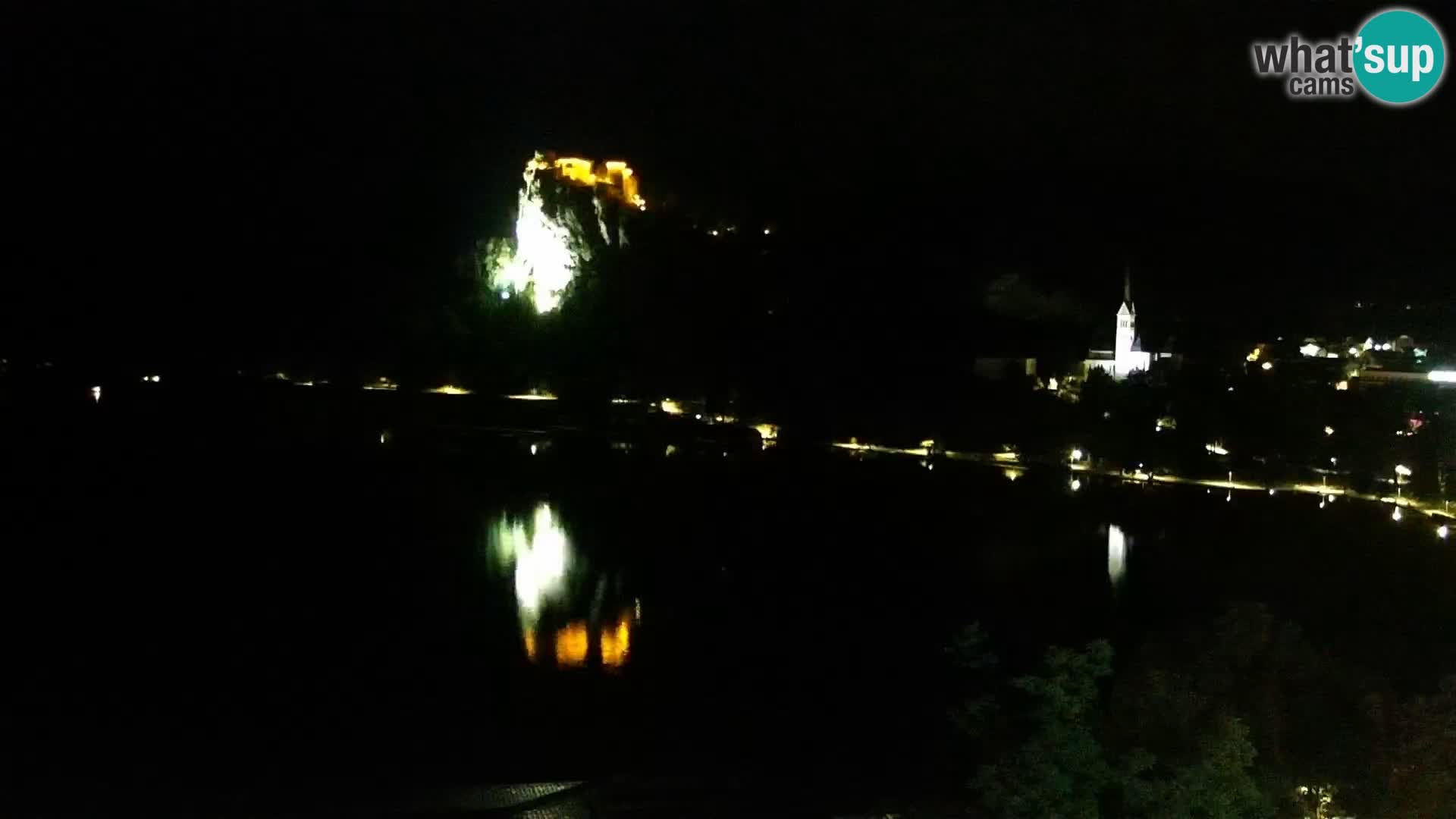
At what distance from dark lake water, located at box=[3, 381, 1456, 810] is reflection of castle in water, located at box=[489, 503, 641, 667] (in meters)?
0.04

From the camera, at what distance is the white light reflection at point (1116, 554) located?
7602 millimetres

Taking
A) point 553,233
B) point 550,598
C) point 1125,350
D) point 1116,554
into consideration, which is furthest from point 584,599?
point 1125,350

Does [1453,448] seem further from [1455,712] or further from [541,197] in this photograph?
[541,197]

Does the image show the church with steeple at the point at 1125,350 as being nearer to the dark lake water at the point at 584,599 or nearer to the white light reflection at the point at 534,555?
the dark lake water at the point at 584,599

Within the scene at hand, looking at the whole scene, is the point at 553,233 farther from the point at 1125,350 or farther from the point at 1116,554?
the point at 1116,554

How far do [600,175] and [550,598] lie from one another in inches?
601

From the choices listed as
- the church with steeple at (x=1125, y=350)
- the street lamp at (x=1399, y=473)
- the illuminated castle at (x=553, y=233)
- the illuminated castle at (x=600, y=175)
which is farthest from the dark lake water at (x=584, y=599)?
the illuminated castle at (x=600, y=175)

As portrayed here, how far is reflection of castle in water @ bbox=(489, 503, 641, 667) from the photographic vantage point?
6.06 meters

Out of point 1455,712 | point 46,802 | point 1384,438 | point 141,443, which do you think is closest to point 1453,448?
point 1384,438

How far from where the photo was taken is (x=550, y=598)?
286 inches

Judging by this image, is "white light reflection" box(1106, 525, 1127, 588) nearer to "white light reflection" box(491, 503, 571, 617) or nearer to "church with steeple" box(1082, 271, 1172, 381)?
"white light reflection" box(491, 503, 571, 617)

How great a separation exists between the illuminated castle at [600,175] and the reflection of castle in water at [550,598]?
458 inches

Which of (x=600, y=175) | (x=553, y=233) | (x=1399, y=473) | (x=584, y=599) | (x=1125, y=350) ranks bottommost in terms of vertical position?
(x=584, y=599)

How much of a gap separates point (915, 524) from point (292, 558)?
4873 mm
